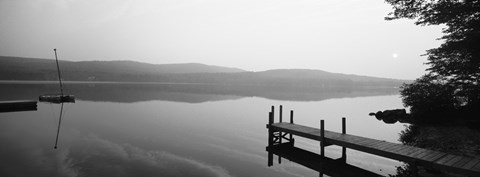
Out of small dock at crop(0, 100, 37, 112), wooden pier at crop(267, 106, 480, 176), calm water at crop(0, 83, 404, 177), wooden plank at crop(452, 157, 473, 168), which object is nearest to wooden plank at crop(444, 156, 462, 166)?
wooden pier at crop(267, 106, 480, 176)

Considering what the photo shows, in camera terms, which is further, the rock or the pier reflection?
the rock

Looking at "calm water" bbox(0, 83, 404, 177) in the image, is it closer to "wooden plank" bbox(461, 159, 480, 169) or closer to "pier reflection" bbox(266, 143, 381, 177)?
"pier reflection" bbox(266, 143, 381, 177)

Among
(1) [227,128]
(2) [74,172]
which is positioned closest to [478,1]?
(1) [227,128]

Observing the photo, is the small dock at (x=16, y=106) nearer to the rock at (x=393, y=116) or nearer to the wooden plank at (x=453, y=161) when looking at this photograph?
the wooden plank at (x=453, y=161)

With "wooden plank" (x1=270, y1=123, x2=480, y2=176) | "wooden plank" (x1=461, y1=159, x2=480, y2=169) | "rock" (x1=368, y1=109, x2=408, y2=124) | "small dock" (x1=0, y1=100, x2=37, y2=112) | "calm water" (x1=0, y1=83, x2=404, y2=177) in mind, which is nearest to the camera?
"wooden plank" (x1=461, y1=159, x2=480, y2=169)

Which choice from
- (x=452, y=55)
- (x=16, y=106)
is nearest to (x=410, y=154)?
(x=452, y=55)

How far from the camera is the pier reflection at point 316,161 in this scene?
43.6ft

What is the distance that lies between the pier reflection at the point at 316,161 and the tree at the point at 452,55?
12.0m

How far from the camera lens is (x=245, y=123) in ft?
97.3

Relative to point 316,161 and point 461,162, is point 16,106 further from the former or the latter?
point 461,162

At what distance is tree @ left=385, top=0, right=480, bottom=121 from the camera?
17.8 m

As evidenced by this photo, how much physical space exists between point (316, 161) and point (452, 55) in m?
14.5

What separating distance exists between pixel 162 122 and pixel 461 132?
26139mm

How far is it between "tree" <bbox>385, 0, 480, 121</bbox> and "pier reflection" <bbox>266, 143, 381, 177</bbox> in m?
12.0
